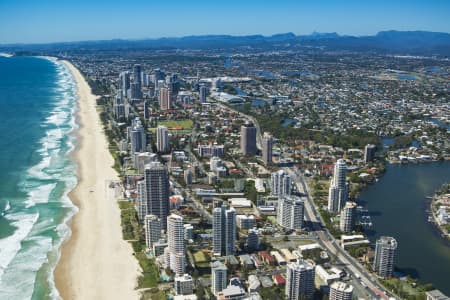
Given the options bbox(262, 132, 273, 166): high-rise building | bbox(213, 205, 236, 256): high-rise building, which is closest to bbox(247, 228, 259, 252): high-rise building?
bbox(213, 205, 236, 256): high-rise building

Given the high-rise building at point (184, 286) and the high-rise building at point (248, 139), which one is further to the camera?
the high-rise building at point (248, 139)

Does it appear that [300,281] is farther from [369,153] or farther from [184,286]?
[369,153]

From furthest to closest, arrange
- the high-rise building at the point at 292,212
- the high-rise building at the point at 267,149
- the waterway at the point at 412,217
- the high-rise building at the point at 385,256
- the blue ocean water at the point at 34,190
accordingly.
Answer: the high-rise building at the point at 267,149
the high-rise building at the point at 292,212
the waterway at the point at 412,217
the blue ocean water at the point at 34,190
the high-rise building at the point at 385,256

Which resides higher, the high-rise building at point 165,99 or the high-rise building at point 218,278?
the high-rise building at point 165,99

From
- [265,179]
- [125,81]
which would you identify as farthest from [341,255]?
[125,81]

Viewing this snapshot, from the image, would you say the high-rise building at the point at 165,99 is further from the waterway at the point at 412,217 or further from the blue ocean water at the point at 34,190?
the waterway at the point at 412,217

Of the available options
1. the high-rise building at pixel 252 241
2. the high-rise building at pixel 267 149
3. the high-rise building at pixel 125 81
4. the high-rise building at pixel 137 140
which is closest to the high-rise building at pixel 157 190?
the high-rise building at pixel 252 241
